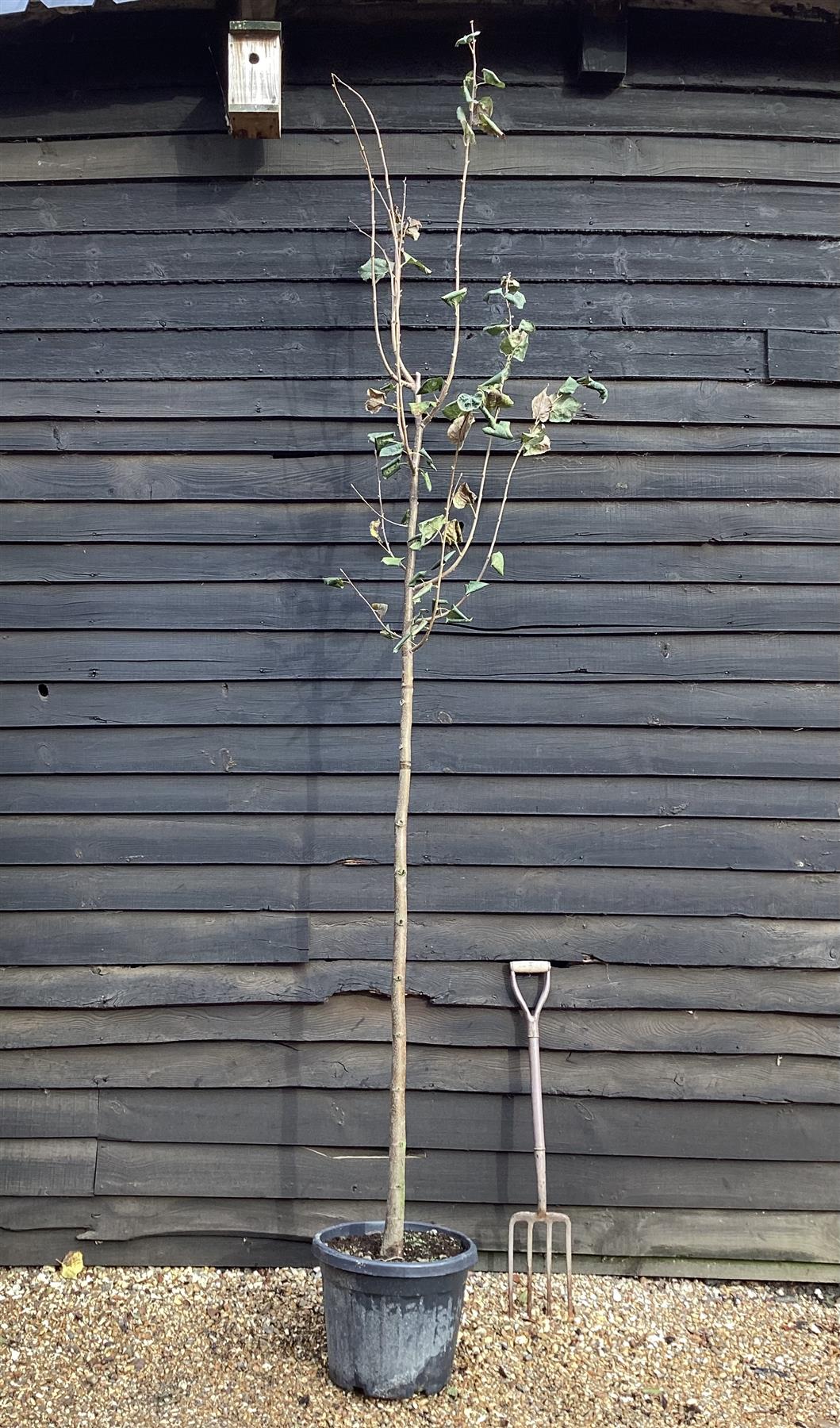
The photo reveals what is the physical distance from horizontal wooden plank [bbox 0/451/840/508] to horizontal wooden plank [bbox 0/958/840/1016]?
137 cm

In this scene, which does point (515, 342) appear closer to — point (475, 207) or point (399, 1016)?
point (475, 207)

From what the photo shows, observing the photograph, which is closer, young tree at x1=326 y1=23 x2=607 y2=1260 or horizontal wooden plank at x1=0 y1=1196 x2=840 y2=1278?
young tree at x1=326 y1=23 x2=607 y2=1260

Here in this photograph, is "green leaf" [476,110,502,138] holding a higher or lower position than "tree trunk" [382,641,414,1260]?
higher

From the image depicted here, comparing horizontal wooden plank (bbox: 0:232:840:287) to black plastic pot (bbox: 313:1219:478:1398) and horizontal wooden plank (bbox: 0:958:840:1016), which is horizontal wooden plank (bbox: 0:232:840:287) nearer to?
horizontal wooden plank (bbox: 0:958:840:1016)

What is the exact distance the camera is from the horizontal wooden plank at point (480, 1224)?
10.3ft

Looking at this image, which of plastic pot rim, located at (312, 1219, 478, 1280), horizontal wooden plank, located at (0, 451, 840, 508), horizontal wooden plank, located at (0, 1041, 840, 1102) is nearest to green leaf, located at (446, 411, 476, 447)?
horizontal wooden plank, located at (0, 451, 840, 508)

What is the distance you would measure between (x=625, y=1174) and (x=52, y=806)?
2064mm

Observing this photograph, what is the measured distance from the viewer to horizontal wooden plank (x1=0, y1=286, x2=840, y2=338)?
Answer: 11.0 feet

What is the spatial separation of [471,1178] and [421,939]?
2.36 feet

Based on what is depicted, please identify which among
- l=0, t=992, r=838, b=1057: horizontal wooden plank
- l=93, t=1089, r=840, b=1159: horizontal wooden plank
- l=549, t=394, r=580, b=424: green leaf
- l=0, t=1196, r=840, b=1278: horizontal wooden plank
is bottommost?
l=0, t=1196, r=840, b=1278: horizontal wooden plank

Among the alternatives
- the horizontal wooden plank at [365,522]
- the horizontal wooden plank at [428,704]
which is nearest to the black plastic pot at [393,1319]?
the horizontal wooden plank at [428,704]

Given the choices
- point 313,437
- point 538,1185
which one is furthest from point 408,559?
point 538,1185

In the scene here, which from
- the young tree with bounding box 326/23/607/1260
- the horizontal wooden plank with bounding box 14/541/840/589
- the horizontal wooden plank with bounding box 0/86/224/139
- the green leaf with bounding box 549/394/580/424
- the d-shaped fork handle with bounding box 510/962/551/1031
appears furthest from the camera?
the horizontal wooden plank with bounding box 0/86/224/139

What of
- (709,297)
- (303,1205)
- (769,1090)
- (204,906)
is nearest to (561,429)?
(709,297)
